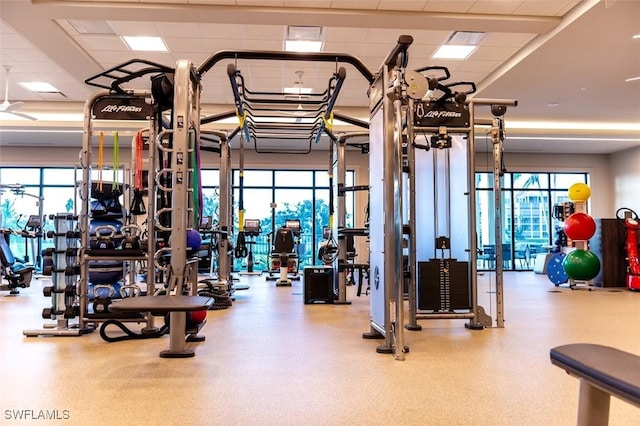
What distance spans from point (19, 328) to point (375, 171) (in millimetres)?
4033

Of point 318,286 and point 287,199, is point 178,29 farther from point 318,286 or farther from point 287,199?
point 287,199

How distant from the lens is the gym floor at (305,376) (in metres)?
2.45

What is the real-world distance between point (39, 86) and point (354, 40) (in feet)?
20.5

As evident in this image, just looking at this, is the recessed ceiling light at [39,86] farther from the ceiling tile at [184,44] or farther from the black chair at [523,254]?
the black chair at [523,254]

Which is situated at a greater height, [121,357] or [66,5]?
[66,5]

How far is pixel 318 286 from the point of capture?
259 inches

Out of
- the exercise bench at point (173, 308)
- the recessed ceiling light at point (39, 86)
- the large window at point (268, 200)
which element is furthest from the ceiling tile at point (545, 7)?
the recessed ceiling light at point (39, 86)

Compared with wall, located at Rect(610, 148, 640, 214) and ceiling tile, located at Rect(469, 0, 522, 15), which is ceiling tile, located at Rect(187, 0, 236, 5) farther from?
wall, located at Rect(610, 148, 640, 214)

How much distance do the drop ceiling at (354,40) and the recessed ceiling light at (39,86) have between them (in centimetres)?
18

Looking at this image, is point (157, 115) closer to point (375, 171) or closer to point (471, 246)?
point (375, 171)

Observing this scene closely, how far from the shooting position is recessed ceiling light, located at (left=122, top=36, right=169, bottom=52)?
643 centimetres

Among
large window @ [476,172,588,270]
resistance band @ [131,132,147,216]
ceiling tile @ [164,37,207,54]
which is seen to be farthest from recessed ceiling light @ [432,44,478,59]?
large window @ [476,172,588,270]

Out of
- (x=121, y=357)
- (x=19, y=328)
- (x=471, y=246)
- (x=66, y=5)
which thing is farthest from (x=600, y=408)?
(x=66, y=5)

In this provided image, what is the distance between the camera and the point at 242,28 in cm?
604
